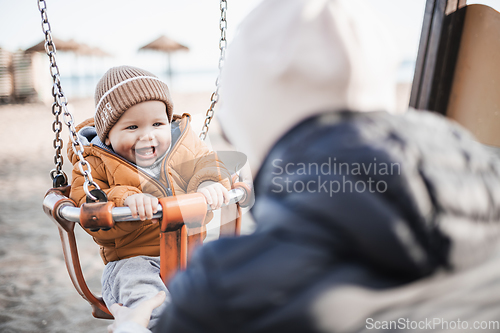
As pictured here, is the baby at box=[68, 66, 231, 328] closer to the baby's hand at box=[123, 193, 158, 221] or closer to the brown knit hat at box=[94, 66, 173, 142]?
the brown knit hat at box=[94, 66, 173, 142]

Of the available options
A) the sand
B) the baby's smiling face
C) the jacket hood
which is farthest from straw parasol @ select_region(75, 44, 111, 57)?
the jacket hood

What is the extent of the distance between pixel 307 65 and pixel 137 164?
0.84 meters

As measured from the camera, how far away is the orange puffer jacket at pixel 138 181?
36.4 inches

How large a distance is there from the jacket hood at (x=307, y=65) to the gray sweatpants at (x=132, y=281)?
561mm

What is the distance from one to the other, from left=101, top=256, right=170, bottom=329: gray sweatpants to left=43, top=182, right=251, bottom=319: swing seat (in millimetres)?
51

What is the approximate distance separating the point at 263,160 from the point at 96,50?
14300 millimetres

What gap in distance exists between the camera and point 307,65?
0.32 meters

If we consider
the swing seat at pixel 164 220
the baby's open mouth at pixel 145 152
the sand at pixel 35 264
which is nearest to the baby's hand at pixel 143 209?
the swing seat at pixel 164 220

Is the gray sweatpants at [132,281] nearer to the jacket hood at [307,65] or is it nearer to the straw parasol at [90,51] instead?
the jacket hood at [307,65]

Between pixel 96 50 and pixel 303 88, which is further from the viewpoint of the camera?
pixel 96 50

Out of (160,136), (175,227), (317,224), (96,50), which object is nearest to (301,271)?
(317,224)

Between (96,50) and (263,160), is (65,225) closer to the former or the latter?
(263,160)

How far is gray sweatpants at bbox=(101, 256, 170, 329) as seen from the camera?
81cm

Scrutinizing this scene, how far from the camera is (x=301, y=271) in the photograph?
10.6 inches
